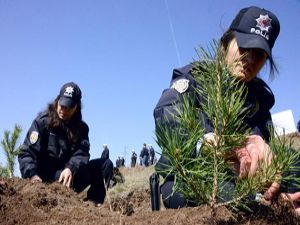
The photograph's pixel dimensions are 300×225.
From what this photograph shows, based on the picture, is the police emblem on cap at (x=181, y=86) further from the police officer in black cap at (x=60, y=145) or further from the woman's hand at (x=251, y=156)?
the police officer in black cap at (x=60, y=145)

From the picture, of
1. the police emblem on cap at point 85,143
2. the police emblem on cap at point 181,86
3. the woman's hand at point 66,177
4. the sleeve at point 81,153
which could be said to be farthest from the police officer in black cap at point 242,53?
the police emblem on cap at point 85,143

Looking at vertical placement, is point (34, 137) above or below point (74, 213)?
above

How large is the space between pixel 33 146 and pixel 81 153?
0.44 metres

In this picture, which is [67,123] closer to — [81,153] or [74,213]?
[81,153]

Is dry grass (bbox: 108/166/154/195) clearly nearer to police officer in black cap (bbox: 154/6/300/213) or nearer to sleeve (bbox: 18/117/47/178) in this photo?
sleeve (bbox: 18/117/47/178)

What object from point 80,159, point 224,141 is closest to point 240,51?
point 224,141

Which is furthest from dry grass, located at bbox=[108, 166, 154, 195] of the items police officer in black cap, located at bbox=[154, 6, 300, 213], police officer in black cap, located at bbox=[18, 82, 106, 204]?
police officer in black cap, located at bbox=[154, 6, 300, 213]

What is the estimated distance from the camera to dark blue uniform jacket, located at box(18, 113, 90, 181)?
3512 millimetres

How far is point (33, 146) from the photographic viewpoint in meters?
3.52

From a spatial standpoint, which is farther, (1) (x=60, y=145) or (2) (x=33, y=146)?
(1) (x=60, y=145)

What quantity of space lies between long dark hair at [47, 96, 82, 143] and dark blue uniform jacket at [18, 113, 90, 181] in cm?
4

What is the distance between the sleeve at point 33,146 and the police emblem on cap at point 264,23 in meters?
2.41

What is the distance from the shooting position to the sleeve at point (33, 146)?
347 centimetres

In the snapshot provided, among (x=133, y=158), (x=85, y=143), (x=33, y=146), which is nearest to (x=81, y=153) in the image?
(x=85, y=143)
